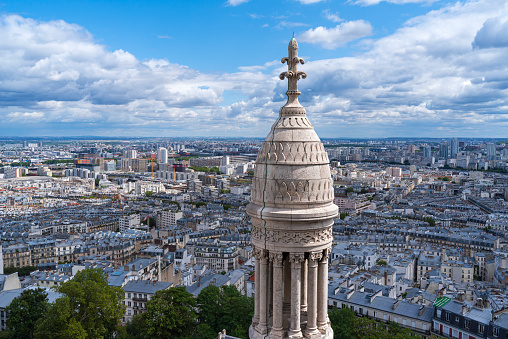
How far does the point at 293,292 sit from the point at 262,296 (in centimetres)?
85

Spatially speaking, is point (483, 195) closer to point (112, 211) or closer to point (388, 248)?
point (388, 248)

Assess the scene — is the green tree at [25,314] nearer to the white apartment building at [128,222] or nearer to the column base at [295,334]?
the column base at [295,334]

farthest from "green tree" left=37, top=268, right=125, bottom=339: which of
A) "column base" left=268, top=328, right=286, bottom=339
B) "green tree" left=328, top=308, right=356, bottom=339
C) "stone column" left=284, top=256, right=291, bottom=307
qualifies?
"column base" left=268, top=328, right=286, bottom=339

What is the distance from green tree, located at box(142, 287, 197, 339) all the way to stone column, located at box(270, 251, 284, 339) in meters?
29.3

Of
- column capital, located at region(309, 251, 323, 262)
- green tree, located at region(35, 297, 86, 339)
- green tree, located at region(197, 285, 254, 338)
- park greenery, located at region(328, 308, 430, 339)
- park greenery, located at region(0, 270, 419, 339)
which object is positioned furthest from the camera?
green tree, located at region(197, 285, 254, 338)

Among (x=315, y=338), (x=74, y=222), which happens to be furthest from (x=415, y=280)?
(x=74, y=222)

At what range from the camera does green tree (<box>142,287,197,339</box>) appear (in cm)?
3800

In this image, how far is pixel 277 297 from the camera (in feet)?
35.0

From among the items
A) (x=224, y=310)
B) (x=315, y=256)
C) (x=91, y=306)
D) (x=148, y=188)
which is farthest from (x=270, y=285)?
(x=148, y=188)

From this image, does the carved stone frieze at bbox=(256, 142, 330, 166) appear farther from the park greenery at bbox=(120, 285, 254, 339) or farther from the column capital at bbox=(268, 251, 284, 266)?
the park greenery at bbox=(120, 285, 254, 339)

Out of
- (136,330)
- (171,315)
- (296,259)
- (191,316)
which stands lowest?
(136,330)

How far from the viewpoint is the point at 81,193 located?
181000 millimetres

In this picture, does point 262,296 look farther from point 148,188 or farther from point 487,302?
point 148,188

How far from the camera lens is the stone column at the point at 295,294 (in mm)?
10641
